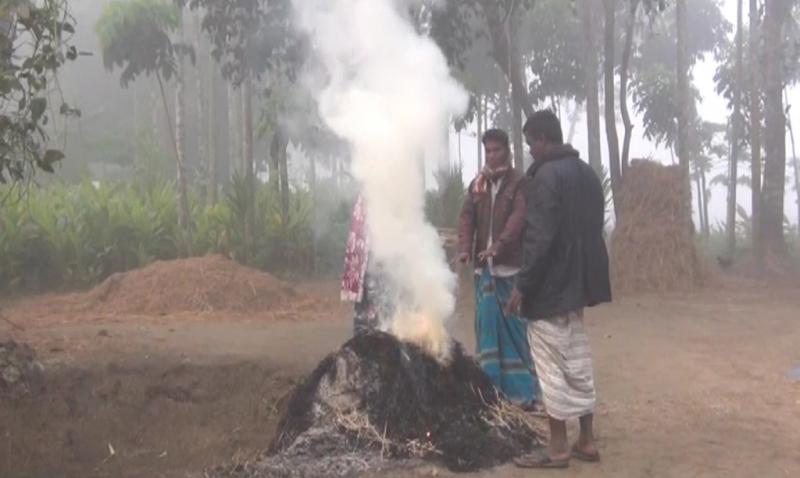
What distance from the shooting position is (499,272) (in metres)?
5.30

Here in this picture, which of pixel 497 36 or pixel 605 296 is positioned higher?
pixel 497 36

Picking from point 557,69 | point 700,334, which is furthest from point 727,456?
point 557,69

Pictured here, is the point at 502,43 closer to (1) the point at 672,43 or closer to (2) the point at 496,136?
(2) the point at 496,136

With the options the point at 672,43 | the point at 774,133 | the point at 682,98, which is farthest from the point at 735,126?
the point at 672,43

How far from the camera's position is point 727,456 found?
14.7 ft

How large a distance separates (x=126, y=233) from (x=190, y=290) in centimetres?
289

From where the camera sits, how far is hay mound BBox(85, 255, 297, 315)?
952cm

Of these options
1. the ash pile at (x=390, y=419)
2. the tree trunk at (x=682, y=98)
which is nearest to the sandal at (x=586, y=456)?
the ash pile at (x=390, y=419)

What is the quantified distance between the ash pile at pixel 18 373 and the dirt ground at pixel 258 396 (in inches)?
3.5

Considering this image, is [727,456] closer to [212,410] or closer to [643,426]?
[643,426]

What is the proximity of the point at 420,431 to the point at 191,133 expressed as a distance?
20573 millimetres

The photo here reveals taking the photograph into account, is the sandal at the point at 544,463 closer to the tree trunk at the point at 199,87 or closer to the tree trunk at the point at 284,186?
the tree trunk at the point at 284,186

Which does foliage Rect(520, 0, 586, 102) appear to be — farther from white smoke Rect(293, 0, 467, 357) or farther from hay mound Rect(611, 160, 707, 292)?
white smoke Rect(293, 0, 467, 357)

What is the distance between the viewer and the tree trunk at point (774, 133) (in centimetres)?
1331
